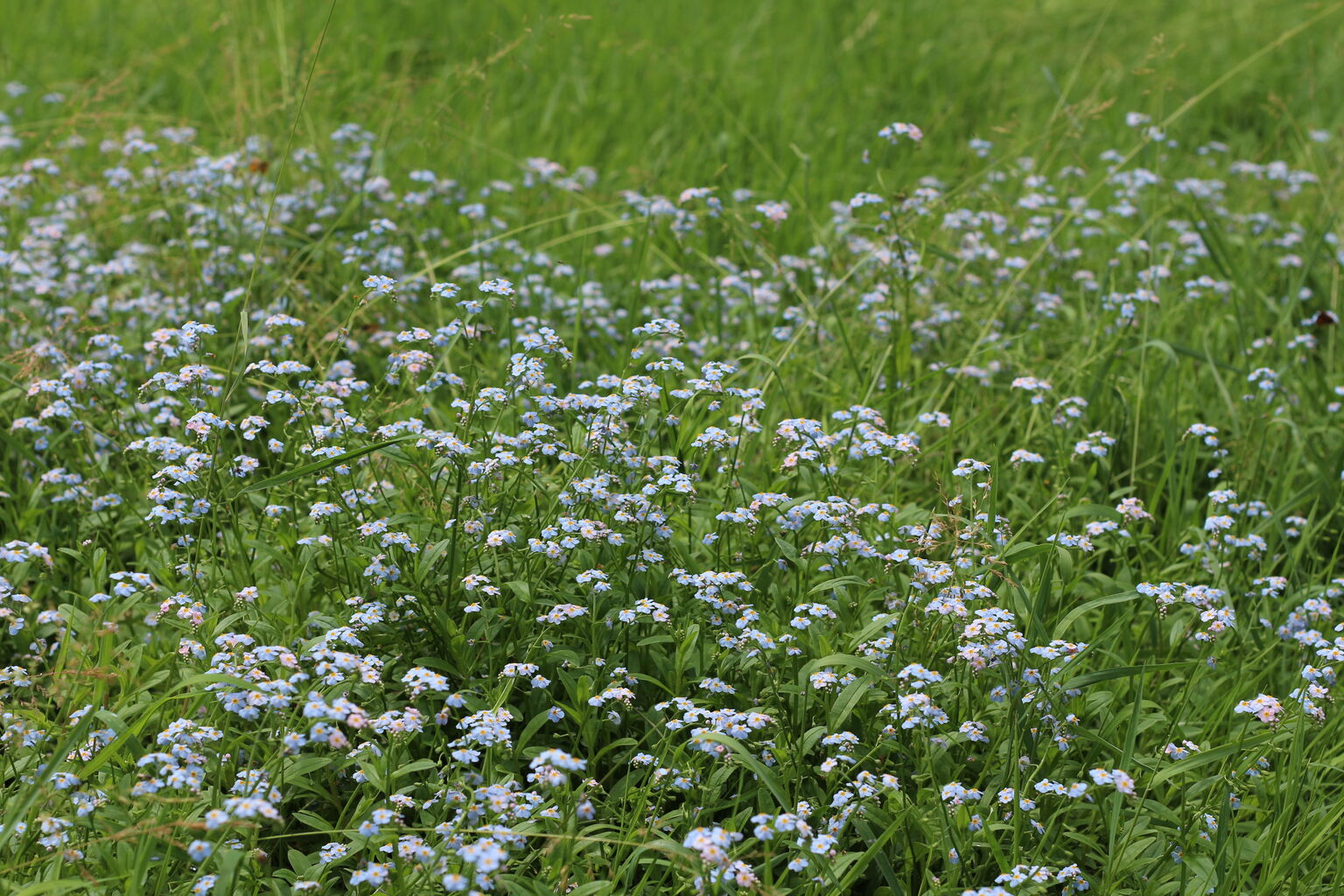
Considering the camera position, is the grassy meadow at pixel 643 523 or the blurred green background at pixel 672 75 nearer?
the grassy meadow at pixel 643 523

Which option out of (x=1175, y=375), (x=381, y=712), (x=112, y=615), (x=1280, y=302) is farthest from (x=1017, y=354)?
(x=112, y=615)

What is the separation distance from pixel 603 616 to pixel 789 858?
770 mm

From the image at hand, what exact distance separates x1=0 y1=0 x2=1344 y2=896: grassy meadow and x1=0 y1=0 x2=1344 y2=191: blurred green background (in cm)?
12

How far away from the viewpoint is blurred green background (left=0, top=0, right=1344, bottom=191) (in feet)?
19.6

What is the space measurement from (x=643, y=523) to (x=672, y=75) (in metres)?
4.56

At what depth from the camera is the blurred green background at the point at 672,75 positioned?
235 inches

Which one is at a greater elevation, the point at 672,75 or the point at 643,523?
the point at 672,75

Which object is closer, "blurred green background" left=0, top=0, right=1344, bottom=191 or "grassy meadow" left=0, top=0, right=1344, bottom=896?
"grassy meadow" left=0, top=0, right=1344, bottom=896

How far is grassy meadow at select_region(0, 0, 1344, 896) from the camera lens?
8.12 ft

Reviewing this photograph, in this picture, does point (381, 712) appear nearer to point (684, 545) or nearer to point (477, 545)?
point (477, 545)

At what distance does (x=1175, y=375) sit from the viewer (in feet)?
14.6

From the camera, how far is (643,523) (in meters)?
2.97

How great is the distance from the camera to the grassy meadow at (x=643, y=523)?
2475mm

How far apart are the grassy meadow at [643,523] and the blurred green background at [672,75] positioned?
4.9 inches
